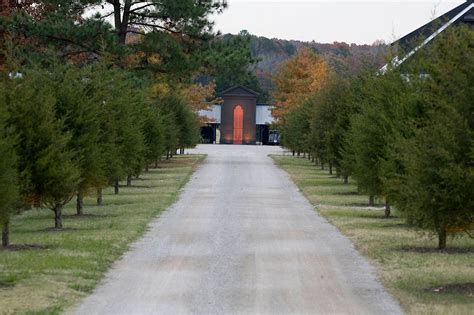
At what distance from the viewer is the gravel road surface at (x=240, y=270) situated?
41.2 feet

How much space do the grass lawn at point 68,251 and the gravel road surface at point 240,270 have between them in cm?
32

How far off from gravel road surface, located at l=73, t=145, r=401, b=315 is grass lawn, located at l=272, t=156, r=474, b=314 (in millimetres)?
297

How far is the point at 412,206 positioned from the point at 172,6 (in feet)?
111

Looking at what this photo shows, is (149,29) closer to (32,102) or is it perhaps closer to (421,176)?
(32,102)

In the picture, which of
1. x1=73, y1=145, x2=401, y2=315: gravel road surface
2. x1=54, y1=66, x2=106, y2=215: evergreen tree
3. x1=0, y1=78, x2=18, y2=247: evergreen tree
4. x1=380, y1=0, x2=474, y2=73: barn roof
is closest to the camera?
x1=73, y1=145, x2=401, y2=315: gravel road surface

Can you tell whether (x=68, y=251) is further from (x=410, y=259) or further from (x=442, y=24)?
(x=442, y=24)

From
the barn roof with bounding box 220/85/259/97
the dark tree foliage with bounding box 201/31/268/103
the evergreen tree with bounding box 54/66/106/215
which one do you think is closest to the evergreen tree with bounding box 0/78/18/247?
the evergreen tree with bounding box 54/66/106/215

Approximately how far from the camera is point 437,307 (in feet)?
40.6

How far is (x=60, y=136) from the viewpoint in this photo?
801 inches

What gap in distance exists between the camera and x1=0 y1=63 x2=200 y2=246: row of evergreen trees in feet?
59.7

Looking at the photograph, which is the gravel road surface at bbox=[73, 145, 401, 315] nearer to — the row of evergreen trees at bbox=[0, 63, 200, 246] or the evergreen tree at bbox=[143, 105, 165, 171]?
the row of evergreen trees at bbox=[0, 63, 200, 246]

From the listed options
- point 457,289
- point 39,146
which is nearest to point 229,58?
point 39,146

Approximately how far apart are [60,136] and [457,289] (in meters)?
9.23

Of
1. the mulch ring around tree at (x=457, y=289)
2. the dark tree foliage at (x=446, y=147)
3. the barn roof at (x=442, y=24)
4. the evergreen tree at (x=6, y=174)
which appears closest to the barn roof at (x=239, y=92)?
the barn roof at (x=442, y=24)
